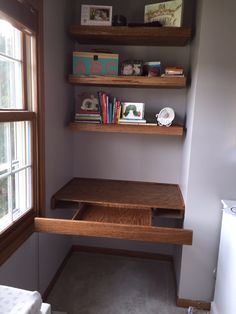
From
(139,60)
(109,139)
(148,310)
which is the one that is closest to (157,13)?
(139,60)

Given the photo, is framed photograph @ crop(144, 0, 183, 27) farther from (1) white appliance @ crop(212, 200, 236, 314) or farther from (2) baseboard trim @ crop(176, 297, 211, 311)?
(2) baseboard trim @ crop(176, 297, 211, 311)

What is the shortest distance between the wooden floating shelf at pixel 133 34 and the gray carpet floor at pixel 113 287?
6.70 feet

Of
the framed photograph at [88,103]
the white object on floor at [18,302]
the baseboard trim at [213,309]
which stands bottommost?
the baseboard trim at [213,309]

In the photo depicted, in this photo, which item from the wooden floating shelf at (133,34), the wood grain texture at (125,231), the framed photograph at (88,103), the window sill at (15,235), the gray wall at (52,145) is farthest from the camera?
the framed photograph at (88,103)

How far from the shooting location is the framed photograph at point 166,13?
1.95 meters

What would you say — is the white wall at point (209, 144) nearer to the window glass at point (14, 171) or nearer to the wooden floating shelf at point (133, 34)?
the wooden floating shelf at point (133, 34)

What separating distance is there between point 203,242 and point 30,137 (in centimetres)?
144

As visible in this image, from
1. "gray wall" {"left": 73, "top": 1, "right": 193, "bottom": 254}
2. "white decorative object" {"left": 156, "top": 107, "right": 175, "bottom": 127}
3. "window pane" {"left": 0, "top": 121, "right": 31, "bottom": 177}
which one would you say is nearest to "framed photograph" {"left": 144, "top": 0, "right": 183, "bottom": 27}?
"gray wall" {"left": 73, "top": 1, "right": 193, "bottom": 254}

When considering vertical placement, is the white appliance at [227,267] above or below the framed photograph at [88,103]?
below

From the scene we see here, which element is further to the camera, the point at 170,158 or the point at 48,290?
the point at 170,158

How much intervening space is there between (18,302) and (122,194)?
135 cm

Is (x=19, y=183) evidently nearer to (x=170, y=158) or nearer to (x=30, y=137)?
(x=30, y=137)

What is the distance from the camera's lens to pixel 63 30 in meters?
2.07

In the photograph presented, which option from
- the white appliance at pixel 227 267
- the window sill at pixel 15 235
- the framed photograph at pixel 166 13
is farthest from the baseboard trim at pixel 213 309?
the framed photograph at pixel 166 13
